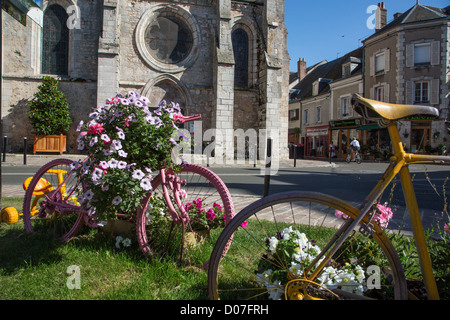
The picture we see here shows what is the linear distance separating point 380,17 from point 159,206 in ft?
107

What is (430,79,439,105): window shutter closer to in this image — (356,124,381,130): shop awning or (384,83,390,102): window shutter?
(384,83,390,102): window shutter

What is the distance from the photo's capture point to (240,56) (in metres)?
18.0

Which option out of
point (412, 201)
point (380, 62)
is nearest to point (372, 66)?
point (380, 62)

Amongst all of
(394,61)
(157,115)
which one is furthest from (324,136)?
(157,115)

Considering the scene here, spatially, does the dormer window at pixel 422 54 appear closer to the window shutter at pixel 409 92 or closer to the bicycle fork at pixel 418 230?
the window shutter at pixel 409 92

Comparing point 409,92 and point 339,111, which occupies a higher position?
point 409,92

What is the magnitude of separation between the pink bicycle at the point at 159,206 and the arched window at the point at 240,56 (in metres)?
15.5

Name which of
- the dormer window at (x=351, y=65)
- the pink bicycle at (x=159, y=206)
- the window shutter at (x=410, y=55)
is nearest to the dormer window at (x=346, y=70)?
the dormer window at (x=351, y=65)

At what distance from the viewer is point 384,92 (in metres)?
24.7

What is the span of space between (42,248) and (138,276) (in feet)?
3.57

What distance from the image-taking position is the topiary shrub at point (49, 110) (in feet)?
47.0

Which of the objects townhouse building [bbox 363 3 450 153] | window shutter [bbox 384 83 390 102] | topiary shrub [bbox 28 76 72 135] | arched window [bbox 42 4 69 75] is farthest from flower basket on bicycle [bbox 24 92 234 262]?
window shutter [bbox 384 83 390 102]

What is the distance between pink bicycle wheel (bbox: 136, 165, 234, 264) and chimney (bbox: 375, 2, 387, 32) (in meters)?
31.8

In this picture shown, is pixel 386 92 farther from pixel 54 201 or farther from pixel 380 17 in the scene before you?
pixel 54 201
